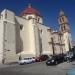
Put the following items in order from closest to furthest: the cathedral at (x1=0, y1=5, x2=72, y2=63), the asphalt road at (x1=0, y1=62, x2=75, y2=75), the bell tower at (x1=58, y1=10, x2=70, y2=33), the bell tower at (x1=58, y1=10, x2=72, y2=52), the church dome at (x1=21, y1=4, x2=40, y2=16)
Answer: the asphalt road at (x1=0, y1=62, x2=75, y2=75), the cathedral at (x1=0, y1=5, x2=72, y2=63), the church dome at (x1=21, y1=4, x2=40, y2=16), the bell tower at (x1=58, y1=10, x2=72, y2=52), the bell tower at (x1=58, y1=10, x2=70, y2=33)

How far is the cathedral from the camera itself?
124ft

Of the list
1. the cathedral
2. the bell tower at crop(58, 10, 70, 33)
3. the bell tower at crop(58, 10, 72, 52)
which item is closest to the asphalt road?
the cathedral

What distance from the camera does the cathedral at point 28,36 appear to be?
124ft

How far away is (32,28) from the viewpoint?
45.9 metres

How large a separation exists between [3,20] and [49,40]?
2126 cm

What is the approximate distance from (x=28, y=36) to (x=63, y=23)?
21013mm

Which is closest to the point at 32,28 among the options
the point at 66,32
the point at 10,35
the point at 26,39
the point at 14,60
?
the point at 26,39

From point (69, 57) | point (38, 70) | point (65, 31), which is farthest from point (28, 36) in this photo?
point (38, 70)

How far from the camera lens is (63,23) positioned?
203 feet

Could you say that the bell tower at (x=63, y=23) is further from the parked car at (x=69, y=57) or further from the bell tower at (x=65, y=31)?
the parked car at (x=69, y=57)

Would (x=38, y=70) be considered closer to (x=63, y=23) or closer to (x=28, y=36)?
(x=28, y=36)

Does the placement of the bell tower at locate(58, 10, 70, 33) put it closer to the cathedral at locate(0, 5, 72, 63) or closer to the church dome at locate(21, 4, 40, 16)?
the cathedral at locate(0, 5, 72, 63)

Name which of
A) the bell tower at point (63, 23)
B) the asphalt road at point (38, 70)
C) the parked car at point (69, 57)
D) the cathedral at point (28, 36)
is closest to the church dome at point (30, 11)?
the cathedral at point (28, 36)

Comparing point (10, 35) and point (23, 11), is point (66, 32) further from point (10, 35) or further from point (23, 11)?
point (10, 35)
